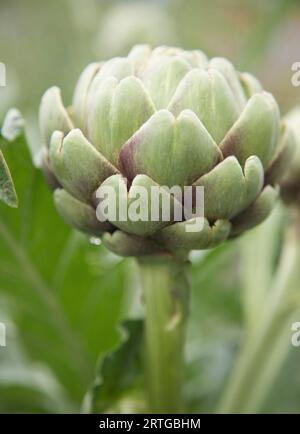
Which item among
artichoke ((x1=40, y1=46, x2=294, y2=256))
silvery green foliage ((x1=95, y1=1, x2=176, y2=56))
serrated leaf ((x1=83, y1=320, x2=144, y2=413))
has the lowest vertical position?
serrated leaf ((x1=83, y1=320, x2=144, y2=413))

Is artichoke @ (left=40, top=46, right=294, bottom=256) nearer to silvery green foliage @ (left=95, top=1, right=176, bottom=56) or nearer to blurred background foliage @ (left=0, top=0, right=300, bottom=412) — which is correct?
blurred background foliage @ (left=0, top=0, right=300, bottom=412)

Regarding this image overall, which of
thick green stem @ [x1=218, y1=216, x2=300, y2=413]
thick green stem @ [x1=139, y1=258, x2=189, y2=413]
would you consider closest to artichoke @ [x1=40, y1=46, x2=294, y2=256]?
thick green stem @ [x1=139, y1=258, x2=189, y2=413]

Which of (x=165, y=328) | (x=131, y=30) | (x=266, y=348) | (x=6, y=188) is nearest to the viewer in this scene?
(x=6, y=188)

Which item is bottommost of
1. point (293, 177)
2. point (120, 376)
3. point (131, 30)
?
point (120, 376)

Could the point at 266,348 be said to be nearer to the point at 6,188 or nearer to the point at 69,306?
the point at 69,306

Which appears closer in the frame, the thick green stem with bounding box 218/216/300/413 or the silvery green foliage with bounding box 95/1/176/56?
the thick green stem with bounding box 218/216/300/413

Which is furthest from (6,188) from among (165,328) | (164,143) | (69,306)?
(69,306)
